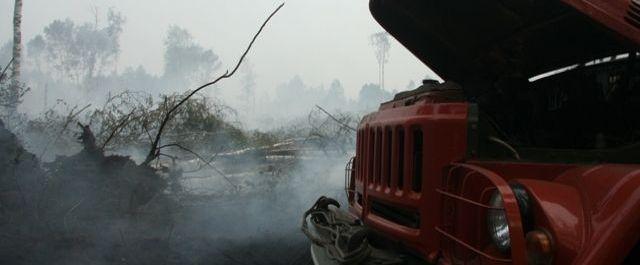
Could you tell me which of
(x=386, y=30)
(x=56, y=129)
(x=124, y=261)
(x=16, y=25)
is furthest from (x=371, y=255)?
(x=16, y=25)

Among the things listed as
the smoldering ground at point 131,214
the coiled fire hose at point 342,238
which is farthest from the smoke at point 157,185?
the coiled fire hose at point 342,238

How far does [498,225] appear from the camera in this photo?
2.42 m

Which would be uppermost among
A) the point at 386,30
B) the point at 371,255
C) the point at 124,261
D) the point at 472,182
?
the point at 386,30

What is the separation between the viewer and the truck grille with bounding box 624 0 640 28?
7.97 ft

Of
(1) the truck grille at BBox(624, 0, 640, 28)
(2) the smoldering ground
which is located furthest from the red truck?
(2) the smoldering ground

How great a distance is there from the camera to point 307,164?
10.5 metres

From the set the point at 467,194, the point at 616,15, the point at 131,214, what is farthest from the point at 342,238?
the point at 131,214

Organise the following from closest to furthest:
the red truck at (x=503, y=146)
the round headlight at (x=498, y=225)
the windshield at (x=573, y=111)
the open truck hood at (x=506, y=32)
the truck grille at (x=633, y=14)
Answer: the red truck at (x=503, y=146), the round headlight at (x=498, y=225), the truck grille at (x=633, y=14), the open truck hood at (x=506, y=32), the windshield at (x=573, y=111)

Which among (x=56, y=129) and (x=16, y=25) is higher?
(x=16, y=25)

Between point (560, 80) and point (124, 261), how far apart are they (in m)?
4.00

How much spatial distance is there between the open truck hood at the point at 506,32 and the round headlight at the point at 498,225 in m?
0.87

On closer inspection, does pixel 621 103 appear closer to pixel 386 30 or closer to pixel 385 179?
pixel 385 179

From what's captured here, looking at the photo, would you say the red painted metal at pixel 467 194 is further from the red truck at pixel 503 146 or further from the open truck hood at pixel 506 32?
the open truck hood at pixel 506 32

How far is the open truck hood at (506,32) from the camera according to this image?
255 centimetres
